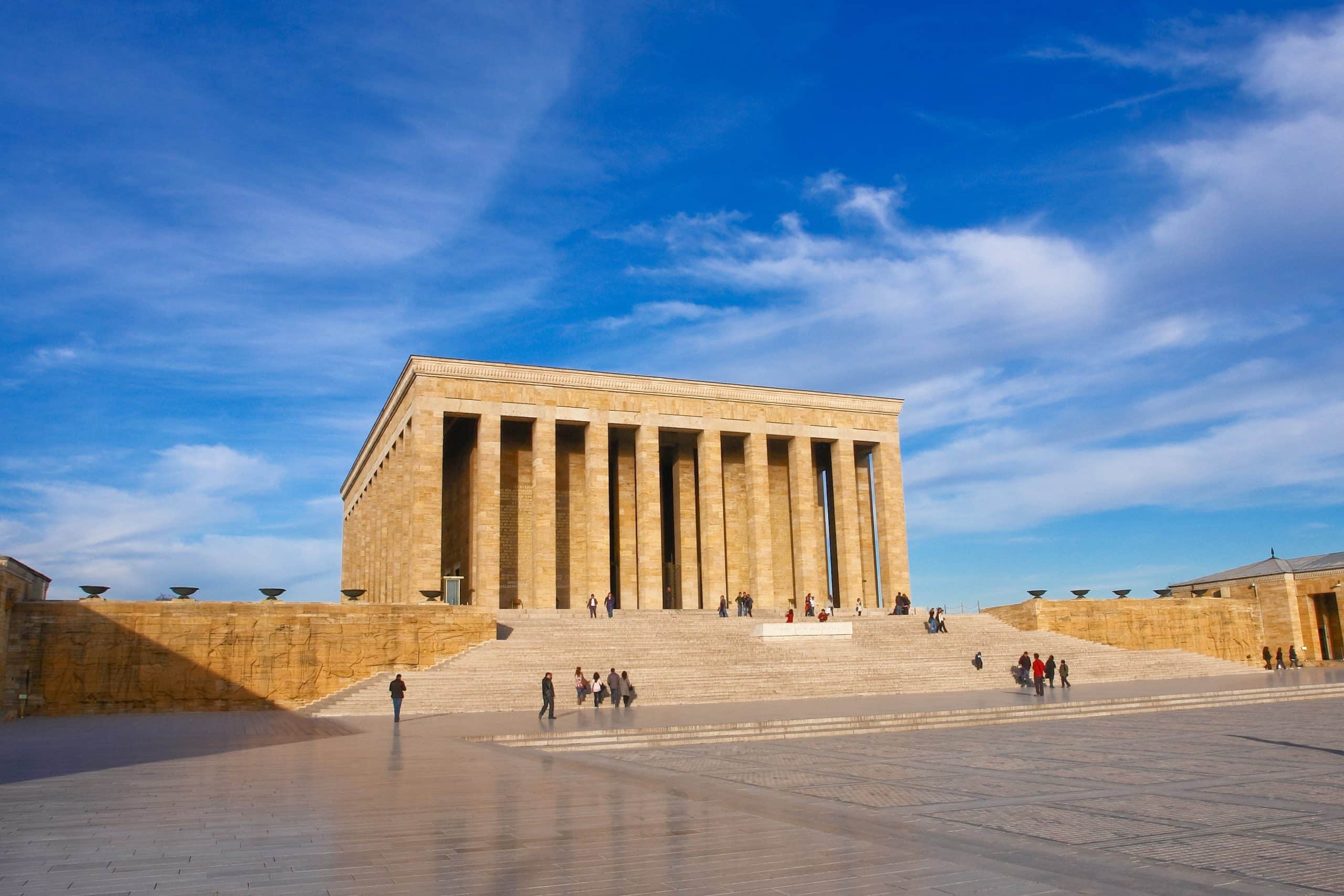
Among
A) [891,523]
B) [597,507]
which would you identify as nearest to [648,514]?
[597,507]

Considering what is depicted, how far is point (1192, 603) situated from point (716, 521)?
17.9 m

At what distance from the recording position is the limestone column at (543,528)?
35.4 metres

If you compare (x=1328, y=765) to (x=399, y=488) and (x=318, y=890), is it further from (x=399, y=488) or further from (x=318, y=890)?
(x=399, y=488)

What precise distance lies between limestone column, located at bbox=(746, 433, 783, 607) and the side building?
66 millimetres

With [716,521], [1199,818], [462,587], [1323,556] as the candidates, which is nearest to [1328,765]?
[1199,818]

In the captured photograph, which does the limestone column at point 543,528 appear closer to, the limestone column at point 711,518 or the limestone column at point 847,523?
the limestone column at point 711,518

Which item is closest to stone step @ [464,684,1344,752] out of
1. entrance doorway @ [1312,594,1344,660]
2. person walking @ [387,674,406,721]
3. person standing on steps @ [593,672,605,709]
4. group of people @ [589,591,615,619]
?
person walking @ [387,674,406,721]

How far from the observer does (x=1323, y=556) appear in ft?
143

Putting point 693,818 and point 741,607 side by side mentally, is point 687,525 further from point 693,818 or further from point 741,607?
point 693,818

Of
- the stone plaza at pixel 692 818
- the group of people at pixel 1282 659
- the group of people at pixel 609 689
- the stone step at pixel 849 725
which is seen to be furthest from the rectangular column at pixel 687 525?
the stone plaza at pixel 692 818

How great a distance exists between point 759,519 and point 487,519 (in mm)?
11002

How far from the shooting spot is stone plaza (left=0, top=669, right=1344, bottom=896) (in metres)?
5.52

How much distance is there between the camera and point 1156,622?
35625 millimetres

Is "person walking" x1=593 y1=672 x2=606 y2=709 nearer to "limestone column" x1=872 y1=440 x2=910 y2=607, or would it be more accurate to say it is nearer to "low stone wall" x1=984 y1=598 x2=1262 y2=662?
"low stone wall" x1=984 y1=598 x2=1262 y2=662
